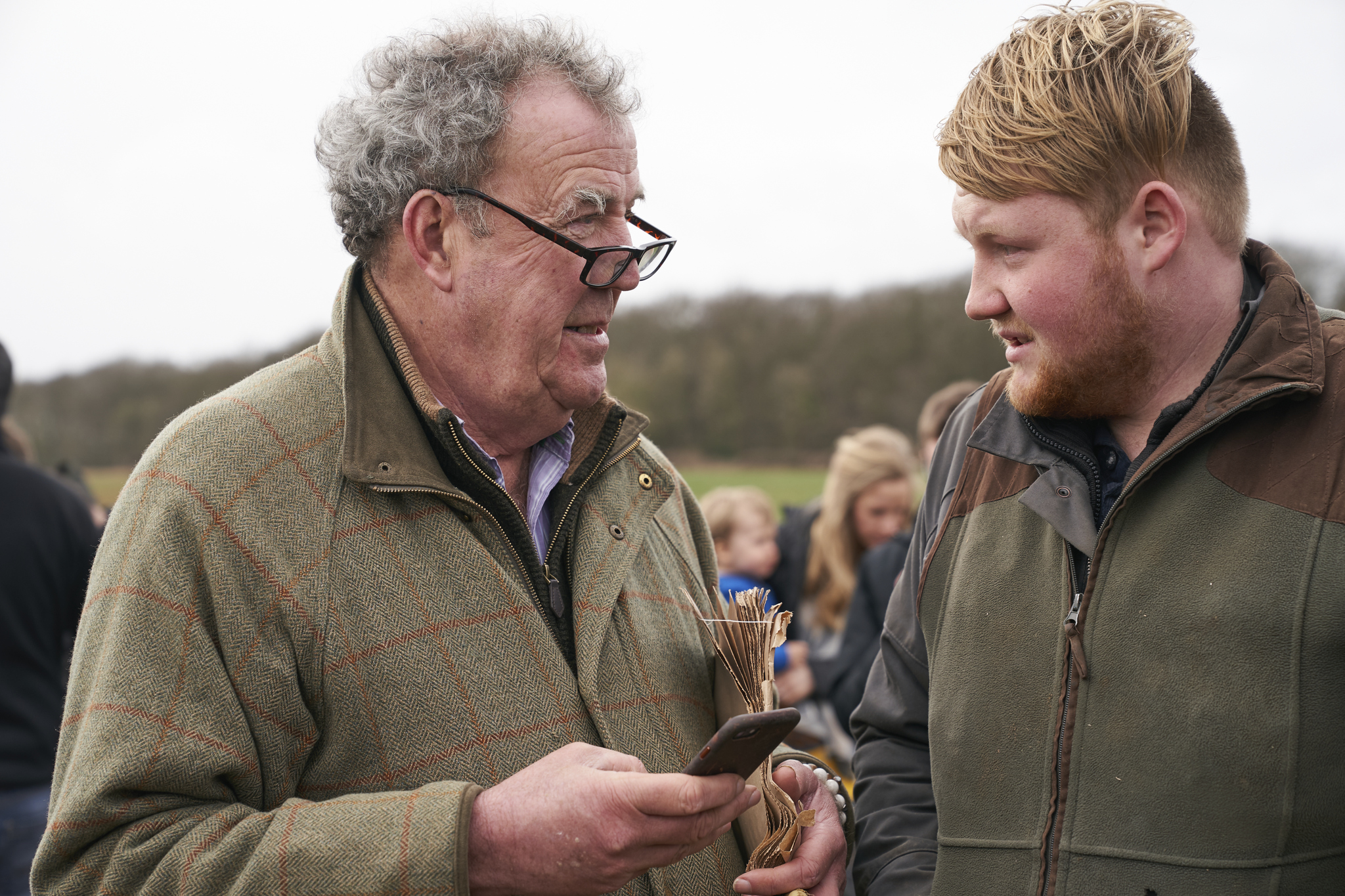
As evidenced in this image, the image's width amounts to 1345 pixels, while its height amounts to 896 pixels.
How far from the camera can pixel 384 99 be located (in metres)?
2.40

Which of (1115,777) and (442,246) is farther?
(442,246)

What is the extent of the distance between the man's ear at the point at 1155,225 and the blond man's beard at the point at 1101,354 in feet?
0.13

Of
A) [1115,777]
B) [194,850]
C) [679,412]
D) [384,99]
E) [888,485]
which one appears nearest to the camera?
[194,850]

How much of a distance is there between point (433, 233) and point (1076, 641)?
1.58 m

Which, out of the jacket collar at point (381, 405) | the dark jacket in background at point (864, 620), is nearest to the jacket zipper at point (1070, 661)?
the jacket collar at point (381, 405)

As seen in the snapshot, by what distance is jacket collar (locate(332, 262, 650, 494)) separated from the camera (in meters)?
2.16

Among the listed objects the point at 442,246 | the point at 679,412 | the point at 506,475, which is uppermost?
the point at 442,246

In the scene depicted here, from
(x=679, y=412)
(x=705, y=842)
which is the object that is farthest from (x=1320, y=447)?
(x=679, y=412)

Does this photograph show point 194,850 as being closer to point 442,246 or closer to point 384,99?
point 442,246

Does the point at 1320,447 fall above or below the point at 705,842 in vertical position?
above

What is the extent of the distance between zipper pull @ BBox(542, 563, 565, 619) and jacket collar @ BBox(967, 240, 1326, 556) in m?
0.94

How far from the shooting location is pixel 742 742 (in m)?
1.83

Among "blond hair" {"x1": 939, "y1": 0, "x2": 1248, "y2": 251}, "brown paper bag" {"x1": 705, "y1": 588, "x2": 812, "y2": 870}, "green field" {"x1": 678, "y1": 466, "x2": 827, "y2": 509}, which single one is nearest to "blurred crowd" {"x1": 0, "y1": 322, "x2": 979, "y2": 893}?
"brown paper bag" {"x1": 705, "y1": 588, "x2": 812, "y2": 870}

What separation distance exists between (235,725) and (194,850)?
212 millimetres
